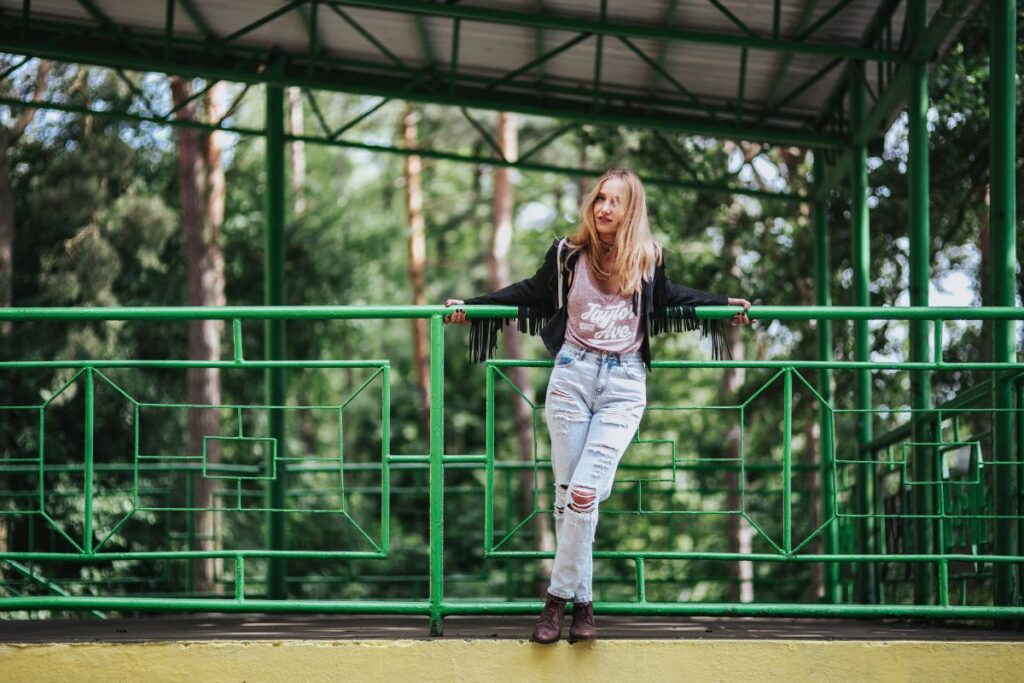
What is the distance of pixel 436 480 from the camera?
17.1 ft

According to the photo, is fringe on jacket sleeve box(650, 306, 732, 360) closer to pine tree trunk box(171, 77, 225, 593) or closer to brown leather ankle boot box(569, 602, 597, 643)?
brown leather ankle boot box(569, 602, 597, 643)

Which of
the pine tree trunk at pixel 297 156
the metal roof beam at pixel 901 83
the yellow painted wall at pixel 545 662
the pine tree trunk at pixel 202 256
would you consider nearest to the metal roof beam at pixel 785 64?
the metal roof beam at pixel 901 83

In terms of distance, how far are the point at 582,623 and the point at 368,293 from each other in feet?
67.0

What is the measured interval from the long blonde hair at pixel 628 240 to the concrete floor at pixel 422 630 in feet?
4.75

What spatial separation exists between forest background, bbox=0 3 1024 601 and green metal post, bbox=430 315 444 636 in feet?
18.1

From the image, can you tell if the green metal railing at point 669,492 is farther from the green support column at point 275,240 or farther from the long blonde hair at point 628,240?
the long blonde hair at point 628,240

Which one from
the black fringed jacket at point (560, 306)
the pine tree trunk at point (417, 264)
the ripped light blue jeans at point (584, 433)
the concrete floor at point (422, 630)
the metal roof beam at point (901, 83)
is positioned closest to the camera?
the ripped light blue jeans at point (584, 433)

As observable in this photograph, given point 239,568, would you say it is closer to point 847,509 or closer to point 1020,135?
point 847,509

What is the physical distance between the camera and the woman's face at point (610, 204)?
16.1 ft

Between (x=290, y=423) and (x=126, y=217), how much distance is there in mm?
8682

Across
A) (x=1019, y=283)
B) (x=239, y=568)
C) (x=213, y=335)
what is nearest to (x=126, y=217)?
(x=213, y=335)

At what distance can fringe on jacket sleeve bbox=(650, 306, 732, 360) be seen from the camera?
5248mm

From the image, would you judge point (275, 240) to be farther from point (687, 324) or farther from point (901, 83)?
point (687, 324)

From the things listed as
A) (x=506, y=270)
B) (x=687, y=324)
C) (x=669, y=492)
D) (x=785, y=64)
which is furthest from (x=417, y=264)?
(x=687, y=324)
